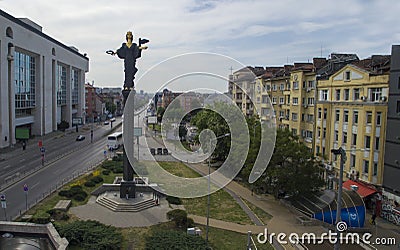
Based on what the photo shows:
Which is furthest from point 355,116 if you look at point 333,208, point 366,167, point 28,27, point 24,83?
point 24,83

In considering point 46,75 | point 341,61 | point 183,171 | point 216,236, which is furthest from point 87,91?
point 216,236

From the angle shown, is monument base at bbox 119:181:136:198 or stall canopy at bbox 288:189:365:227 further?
monument base at bbox 119:181:136:198

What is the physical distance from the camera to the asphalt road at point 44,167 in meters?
29.7

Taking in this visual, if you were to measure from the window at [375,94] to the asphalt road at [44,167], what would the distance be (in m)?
29.5

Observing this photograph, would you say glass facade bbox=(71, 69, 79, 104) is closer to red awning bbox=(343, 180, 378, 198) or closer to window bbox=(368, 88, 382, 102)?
red awning bbox=(343, 180, 378, 198)

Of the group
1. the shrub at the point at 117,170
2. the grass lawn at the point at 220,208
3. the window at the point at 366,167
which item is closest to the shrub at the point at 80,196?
the grass lawn at the point at 220,208

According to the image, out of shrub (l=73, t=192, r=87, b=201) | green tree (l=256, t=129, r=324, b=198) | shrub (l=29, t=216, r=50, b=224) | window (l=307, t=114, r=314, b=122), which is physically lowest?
shrub (l=73, t=192, r=87, b=201)

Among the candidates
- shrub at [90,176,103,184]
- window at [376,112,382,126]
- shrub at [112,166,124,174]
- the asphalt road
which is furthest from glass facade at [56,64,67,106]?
window at [376,112,382,126]

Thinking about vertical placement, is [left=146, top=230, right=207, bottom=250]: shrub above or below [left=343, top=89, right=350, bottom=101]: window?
below

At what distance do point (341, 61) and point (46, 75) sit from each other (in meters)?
59.1

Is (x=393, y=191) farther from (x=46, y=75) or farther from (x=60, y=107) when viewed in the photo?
(x=60, y=107)

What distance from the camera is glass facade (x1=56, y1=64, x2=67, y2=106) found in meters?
85.5

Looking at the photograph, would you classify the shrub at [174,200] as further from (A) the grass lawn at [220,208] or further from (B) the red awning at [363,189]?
(B) the red awning at [363,189]

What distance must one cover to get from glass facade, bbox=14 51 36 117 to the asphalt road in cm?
776
